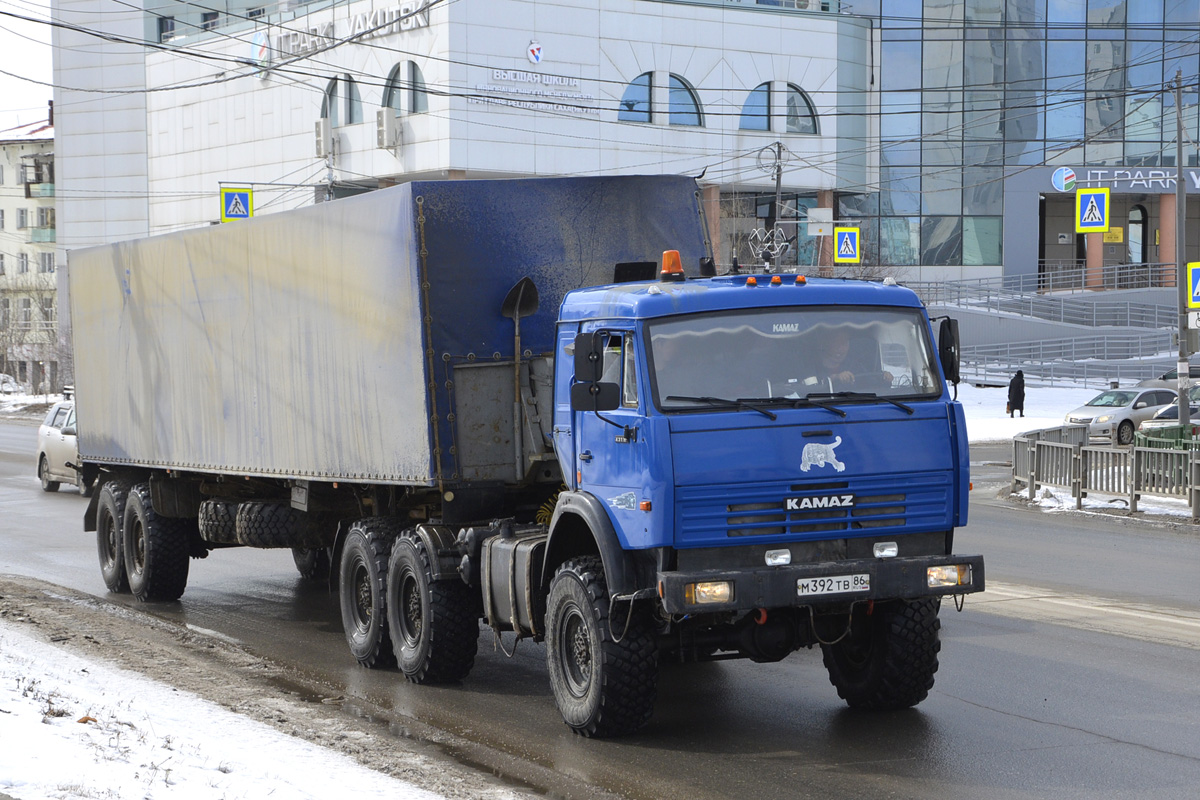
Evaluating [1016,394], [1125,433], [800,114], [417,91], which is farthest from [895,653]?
[800,114]

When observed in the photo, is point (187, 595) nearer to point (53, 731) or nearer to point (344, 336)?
point (344, 336)

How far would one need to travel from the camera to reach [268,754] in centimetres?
766

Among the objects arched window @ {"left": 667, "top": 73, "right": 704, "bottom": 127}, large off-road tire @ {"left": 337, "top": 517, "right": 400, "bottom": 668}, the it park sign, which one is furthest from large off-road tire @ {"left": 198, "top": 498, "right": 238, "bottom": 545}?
arched window @ {"left": 667, "top": 73, "right": 704, "bottom": 127}

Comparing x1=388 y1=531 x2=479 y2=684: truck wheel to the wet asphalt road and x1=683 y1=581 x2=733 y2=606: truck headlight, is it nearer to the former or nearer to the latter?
the wet asphalt road

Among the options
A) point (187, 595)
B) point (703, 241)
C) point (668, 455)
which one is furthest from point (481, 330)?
point (187, 595)

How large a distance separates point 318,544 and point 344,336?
102 inches

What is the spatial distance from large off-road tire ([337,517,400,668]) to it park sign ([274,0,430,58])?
45592 mm

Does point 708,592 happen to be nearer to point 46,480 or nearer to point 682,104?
point 46,480

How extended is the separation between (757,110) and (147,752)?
58.1 meters

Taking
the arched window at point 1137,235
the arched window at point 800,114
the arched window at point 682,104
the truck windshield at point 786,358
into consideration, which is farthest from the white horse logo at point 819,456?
the arched window at point 1137,235

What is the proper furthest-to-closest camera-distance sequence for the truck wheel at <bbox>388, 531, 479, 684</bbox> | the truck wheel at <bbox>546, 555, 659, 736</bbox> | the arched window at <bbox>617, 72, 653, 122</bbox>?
the arched window at <bbox>617, 72, 653, 122</bbox> → the truck wheel at <bbox>388, 531, 479, 684</bbox> → the truck wheel at <bbox>546, 555, 659, 736</bbox>

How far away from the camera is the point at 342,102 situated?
6116cm

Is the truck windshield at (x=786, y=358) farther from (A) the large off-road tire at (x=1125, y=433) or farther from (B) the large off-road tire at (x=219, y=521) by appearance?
(A) the large off-road tire at (x=1125, y=433)

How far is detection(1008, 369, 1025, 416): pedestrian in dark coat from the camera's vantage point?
4306 cm
